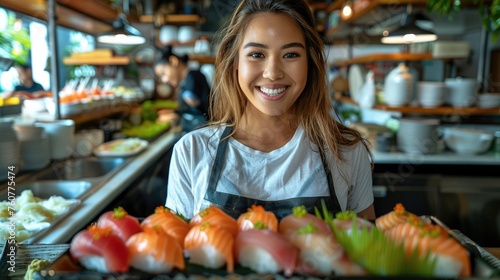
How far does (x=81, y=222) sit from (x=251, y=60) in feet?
3.43

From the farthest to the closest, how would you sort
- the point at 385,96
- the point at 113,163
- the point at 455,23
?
1. the point at 455,23
2. the point at 385,96
3. the point at 113,163

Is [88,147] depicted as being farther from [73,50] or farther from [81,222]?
[73,50]

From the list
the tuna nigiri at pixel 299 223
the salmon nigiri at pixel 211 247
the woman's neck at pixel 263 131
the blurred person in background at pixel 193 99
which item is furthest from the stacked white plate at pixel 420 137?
the salmon nigiri at pixel 211 247

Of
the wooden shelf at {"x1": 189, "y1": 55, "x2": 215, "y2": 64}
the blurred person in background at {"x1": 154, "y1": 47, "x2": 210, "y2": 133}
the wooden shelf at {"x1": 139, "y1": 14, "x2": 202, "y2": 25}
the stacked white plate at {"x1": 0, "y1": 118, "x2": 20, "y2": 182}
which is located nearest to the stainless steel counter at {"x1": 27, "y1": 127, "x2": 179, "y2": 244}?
the stacked white plate at {"x1": 0, "y1": 118, "x2": 20, "y2": 182}

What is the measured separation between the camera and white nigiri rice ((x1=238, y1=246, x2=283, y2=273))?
2.35 feet

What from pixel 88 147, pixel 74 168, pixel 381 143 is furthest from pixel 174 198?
pixel 381 143

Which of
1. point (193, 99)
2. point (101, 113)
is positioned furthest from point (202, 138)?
point (193, 99)

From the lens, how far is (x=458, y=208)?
11.0 feet

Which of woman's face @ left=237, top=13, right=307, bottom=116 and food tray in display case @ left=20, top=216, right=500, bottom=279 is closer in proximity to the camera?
food tray in display case @ left=20, top=216, right=500, bottom=279

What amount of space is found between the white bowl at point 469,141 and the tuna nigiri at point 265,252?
3136mm

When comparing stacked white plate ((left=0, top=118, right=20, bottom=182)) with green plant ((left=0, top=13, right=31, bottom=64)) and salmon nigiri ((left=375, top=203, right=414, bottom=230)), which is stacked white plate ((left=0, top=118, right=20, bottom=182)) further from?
salmon nigiri ((left=375, top=203, right=414, bottom=230))

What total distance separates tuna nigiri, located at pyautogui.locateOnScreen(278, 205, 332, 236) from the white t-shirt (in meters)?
0.58

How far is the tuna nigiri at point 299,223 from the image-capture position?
778 millimetres

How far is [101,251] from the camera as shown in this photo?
0.72 meters
